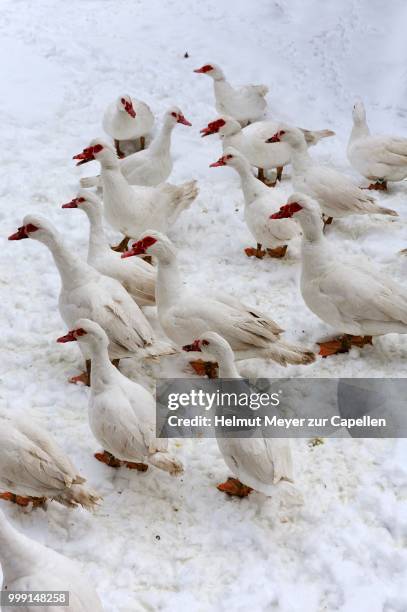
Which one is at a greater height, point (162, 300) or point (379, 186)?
point (379, 186)

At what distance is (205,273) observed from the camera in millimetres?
5965

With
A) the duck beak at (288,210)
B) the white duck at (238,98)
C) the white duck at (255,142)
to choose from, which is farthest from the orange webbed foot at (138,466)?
the white duck at (238,98)

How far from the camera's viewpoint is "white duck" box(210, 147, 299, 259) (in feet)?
18.9

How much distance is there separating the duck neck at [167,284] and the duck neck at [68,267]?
507 millimetres

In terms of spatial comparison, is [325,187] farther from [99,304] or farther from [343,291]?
[99,304]

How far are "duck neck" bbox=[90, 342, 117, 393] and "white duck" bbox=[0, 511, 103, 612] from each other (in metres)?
1.15

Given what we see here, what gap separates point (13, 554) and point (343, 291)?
2830 millimetres

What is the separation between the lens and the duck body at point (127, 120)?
689 cm

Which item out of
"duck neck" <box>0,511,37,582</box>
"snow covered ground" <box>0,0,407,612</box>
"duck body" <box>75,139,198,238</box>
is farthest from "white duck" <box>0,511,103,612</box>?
"duck body" <box>75,139,198,238</box>

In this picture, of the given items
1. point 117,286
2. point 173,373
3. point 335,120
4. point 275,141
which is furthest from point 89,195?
point 335,120

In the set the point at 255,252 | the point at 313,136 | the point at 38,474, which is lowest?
the point at 38,474

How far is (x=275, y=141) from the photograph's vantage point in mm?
6461

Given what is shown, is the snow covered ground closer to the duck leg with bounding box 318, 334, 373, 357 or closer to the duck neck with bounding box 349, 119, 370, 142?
the duck leg with bounding box 318, 334, 373, 357

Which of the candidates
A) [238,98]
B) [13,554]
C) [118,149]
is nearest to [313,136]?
[238,98]
